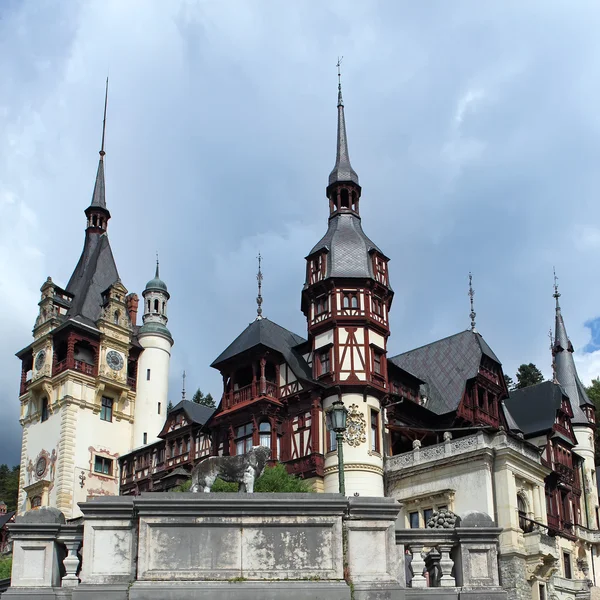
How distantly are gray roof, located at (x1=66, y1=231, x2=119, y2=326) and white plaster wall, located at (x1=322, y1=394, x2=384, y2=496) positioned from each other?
27.9 m

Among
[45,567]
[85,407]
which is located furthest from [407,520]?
[45,567]

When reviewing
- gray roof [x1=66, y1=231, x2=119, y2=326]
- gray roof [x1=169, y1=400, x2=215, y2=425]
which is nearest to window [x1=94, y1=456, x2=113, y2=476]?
gray roof [x1=169, y1=400, x2=215, y2=425]

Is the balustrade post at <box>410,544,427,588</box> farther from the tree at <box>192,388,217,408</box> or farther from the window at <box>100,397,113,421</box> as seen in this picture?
the tree at <box>192,388,217,408</box>

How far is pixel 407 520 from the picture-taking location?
4453cm

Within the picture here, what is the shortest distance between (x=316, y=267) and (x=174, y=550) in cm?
3585

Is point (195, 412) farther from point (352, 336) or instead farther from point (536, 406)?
point (536, 406)

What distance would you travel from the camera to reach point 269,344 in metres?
49.2

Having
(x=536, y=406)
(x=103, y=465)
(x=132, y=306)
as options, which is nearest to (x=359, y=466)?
(x=536, y=406)

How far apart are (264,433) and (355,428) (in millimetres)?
5190

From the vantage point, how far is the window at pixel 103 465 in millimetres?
63125

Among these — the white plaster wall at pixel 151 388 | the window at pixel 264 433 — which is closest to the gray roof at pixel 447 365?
the window at pixel 264 433

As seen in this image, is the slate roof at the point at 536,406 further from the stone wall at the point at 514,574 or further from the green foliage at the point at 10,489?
the green foliage at the point at 10,489

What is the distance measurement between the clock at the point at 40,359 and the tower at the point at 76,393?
0.07ft

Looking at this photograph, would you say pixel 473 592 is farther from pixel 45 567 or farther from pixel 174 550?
pixel 45 567
